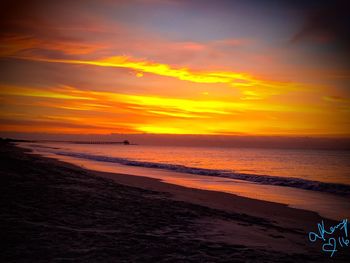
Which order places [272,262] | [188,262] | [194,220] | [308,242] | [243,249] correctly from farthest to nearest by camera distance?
[194,220] → [308,242] → [243,249] → [272,262] → [188,262]

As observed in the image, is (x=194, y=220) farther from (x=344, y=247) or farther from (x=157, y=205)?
(x=344, y=247)

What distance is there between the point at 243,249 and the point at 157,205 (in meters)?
5.24

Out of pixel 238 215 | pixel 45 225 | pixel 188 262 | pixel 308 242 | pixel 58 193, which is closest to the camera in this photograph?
pixel 188 262

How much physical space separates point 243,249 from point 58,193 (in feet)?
26.0

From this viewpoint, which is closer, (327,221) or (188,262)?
(188,262)

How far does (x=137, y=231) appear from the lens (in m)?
7.47

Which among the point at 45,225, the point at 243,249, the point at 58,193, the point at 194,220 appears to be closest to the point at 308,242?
the point at 243,249

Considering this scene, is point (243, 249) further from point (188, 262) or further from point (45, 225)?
point (45, 225)

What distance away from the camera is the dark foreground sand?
5.77 m

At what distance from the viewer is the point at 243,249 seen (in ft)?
22.0

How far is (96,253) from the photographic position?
18.6ft

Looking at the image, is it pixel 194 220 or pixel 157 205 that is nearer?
pixel 194 220

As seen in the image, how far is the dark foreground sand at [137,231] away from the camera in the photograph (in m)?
5.77

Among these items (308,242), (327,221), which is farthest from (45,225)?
(327,221)
